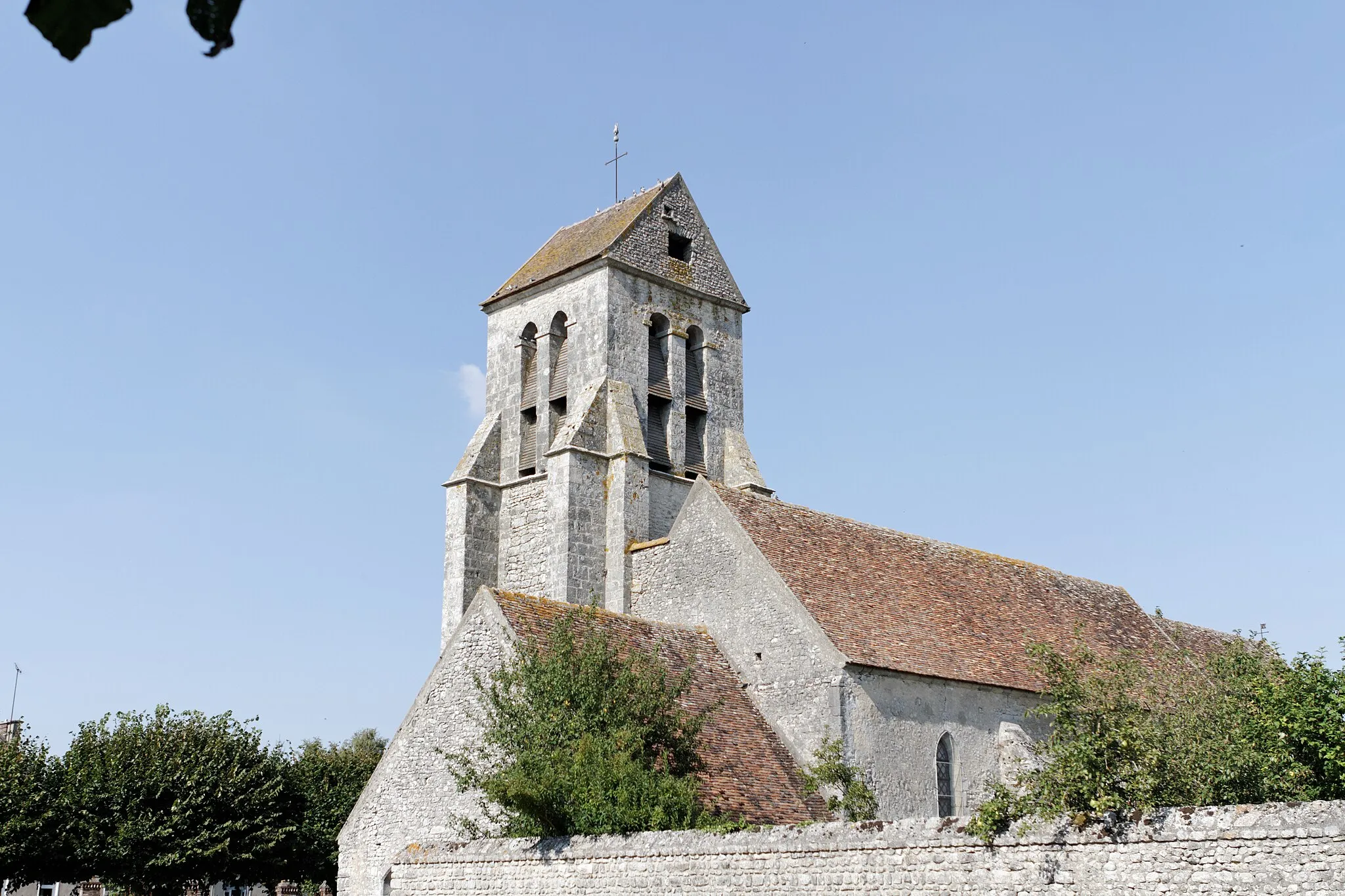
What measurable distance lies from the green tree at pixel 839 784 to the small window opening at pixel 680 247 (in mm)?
14707

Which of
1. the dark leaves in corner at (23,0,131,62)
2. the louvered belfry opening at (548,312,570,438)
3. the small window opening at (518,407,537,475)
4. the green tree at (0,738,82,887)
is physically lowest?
the green tree at (0,738,82,887)

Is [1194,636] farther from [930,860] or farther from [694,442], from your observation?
[930,860]

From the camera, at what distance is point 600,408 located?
2844cm

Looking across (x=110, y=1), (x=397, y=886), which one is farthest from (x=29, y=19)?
(x=397, y=886)

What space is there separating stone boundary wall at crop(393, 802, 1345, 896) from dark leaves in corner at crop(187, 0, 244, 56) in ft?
32.5

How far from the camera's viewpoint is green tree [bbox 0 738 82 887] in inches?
1022

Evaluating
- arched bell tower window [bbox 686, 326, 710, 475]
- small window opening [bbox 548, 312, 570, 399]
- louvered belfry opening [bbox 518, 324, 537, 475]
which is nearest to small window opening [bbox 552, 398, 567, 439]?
small window opening [bbox 548, 312, 570, 399]

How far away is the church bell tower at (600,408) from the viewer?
90.0 ft

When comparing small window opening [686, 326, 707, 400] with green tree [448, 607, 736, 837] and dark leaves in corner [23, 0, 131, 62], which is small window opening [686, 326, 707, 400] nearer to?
green tree [448, 607, 736, 837]

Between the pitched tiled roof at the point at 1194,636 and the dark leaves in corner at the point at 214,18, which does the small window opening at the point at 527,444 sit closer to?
the pitched tiled roof at the point at 1194,636

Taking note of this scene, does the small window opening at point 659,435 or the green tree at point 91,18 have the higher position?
the small window opening at point 659,435

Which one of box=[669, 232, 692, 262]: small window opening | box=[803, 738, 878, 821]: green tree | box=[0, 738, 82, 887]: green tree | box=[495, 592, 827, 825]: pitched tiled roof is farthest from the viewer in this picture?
box=[669, 232, 692, 262]: small window opening

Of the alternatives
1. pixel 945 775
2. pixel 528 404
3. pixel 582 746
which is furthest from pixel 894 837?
pixel 528 404

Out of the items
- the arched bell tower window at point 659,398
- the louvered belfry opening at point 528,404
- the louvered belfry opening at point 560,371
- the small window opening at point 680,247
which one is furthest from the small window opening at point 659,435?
the small window opening at point 680,247
